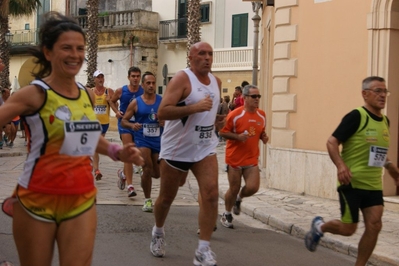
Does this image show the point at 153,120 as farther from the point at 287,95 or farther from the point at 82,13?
the point at 82,13

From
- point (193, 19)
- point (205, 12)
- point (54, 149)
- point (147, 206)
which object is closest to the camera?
point (54, 149)

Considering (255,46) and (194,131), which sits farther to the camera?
(255,46)

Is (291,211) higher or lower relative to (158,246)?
lower

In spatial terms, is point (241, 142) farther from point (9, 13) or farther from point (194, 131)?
point (9, 13)

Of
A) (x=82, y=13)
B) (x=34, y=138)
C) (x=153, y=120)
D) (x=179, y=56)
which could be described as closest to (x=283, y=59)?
(x=153, y=120)

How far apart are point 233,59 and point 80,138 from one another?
32216mm

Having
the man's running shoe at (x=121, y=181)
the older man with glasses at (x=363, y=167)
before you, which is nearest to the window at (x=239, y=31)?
the man's running shoe at (x=121, y=181)

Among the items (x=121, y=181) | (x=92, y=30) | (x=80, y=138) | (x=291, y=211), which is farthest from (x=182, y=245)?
(x=92, y=30)

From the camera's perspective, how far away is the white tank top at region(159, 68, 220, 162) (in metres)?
6.69

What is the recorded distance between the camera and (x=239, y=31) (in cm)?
3616

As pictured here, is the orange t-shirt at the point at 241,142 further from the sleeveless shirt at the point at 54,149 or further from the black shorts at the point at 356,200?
the sleeveless shirt at the point at 54,149

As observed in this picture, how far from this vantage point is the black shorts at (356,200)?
20.7 feet

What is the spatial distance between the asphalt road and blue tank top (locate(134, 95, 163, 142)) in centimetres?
119

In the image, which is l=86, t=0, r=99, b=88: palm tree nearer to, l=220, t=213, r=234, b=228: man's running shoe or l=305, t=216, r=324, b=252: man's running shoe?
l=220, t=213, r=234, b=228: man's running shoe
